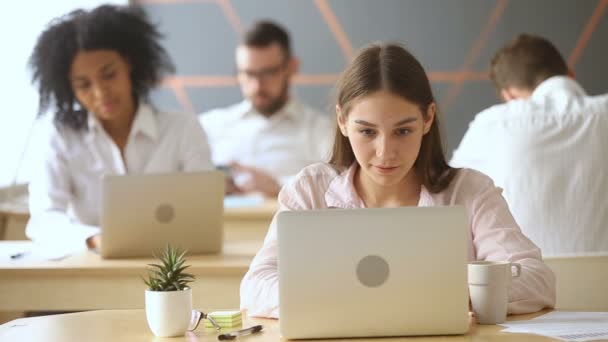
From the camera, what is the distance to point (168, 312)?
176 cm

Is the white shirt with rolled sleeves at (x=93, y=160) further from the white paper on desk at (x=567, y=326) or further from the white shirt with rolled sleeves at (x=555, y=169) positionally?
the white paper on desk at (x=567, y=326)

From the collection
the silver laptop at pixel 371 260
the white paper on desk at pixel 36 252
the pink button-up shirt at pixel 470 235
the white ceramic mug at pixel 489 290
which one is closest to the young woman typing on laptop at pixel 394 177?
the pink button-up shirt at pixel 470 235

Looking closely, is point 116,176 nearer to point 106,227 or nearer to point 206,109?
point 106,227

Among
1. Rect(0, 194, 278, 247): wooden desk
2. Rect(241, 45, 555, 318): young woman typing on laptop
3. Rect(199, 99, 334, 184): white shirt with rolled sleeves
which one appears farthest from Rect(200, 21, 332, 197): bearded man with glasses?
Rect(241, 45, 555, 318): young woman typing on laptop

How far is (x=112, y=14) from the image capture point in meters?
3.83

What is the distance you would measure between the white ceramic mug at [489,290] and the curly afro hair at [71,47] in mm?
2206

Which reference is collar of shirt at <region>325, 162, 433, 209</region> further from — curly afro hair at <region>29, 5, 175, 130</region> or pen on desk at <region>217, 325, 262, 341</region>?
curly afro hair at <region>29, 5, 175, 130</region>

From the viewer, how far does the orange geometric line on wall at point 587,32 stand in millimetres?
5391

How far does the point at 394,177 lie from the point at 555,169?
3.47ft

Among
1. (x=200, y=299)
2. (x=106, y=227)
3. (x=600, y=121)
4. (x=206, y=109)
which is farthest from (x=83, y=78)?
(x=206, y=109)

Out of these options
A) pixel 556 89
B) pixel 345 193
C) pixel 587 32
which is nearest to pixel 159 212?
pixel 345 193

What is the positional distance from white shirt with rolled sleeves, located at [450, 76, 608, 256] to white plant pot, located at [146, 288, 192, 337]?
4.76ft

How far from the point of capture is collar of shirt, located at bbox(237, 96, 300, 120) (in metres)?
5.39

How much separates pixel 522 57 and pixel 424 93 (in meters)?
1.46
